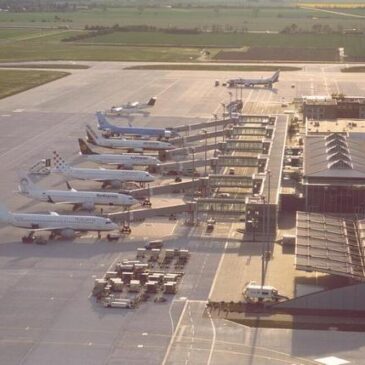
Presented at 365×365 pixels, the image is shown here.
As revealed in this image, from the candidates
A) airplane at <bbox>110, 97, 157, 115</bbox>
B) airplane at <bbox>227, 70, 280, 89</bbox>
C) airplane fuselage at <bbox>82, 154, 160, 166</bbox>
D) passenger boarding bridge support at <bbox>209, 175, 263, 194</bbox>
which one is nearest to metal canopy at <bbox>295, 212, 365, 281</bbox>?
passenger boarding bridge support at <bbox>209, 175, 263, 194</bbox>

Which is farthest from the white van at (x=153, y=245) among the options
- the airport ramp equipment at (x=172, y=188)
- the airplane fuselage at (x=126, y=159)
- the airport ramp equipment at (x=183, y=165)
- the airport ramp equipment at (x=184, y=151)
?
the airport ramp equipment at (x=184, y=151)

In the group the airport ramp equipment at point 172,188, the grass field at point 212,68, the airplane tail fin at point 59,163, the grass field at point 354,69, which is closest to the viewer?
the airport ramp equipment at point 172,188

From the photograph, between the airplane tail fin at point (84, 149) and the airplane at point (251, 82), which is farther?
the airplane at point (251, 82)

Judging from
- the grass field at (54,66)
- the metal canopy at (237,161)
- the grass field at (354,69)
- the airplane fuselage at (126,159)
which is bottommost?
the grass field at (354,69)

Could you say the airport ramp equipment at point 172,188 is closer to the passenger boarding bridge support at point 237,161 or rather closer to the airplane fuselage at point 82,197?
the airplane fuselage at point 82,197

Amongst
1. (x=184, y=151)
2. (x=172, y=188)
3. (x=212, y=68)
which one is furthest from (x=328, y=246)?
(x=212, y=68)

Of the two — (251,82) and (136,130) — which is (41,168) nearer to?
(136,130)
